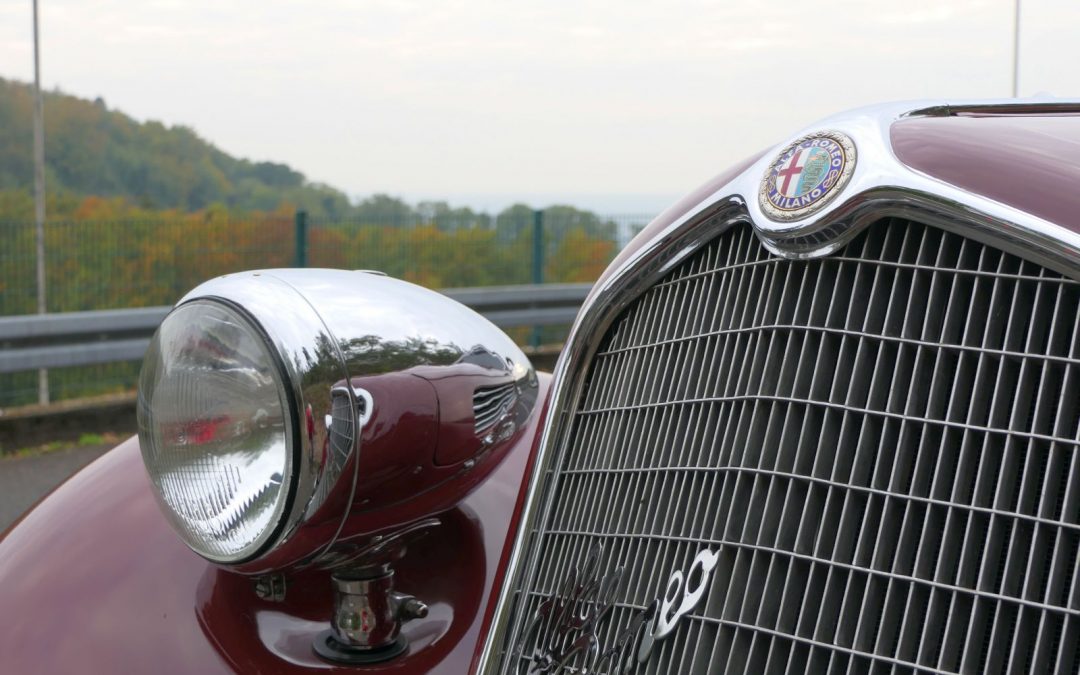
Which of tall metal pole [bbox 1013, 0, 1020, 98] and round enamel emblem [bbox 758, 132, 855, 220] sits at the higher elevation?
tall metal pole [bbox 1013, 0, 1020, 98]

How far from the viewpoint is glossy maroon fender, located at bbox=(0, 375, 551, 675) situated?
165 cm

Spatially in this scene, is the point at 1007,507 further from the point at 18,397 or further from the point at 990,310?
the point at 18,397

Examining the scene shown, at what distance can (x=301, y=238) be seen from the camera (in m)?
8.53

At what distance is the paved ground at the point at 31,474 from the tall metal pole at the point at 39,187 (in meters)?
0.51

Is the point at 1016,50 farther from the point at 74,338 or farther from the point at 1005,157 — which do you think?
the point at 74,338

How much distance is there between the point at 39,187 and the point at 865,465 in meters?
8.79

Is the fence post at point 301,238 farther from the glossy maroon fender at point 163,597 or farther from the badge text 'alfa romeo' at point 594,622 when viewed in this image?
the badge text 'alfa romeo' at point 594,622

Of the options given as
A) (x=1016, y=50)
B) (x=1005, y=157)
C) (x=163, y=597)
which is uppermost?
(x=1016, y=50)

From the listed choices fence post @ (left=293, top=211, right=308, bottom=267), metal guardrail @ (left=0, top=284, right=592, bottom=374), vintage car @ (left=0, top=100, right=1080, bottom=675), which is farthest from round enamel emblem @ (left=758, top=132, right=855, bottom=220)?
fence post @ (left=293, top=211, right=308, bottom=267)

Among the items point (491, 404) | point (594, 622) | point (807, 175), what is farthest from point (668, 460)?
point (491, 404)

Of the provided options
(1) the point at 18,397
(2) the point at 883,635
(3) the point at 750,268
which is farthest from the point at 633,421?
(1) the point at 18,397

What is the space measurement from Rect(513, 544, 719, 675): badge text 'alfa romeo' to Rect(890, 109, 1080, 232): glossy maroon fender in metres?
0.52

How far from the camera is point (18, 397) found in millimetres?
6508

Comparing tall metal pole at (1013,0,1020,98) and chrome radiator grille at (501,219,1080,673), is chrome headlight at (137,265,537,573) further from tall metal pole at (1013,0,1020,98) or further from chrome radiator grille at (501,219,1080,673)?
tall metal pole at (1013,0,1020,98)
